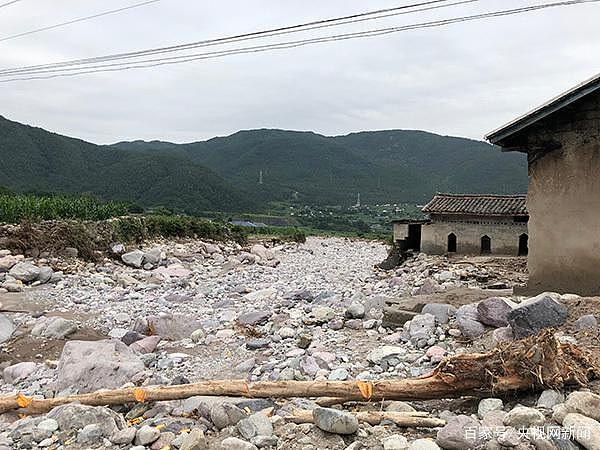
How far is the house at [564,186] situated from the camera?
7102 millimetres

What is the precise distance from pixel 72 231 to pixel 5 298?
16.2 feet

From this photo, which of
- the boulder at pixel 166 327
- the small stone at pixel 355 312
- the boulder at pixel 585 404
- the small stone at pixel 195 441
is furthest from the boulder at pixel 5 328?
the boulder at pixel 585 404

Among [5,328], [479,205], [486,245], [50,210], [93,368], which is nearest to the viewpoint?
[93,368]

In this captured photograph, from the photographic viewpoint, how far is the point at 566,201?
7449mm

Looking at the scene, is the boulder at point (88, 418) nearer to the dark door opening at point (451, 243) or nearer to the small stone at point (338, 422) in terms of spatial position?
the small stone at point (338, 422)

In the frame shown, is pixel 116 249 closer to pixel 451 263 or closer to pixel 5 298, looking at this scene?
pixel 5 298

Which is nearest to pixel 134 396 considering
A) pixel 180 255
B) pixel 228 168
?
pixel 180 255

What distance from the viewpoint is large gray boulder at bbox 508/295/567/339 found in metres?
5.01

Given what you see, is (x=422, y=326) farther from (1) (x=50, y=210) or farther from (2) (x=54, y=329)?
(1) (x=50, y=210)

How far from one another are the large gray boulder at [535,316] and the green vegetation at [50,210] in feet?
47.6

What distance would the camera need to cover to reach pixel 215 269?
624 inches

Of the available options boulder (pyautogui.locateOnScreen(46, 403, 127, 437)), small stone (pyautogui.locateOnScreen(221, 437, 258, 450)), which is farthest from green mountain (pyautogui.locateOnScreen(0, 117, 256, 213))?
small stone (pyautogui.locateOnScreen(221, 437, 258, 450))

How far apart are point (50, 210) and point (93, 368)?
14794 mm

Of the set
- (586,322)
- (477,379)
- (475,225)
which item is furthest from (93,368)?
(475,225)
